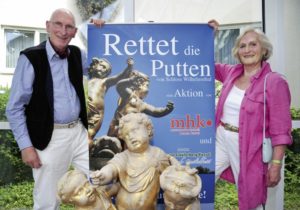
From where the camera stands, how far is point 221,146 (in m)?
2.57

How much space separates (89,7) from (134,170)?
140 cm

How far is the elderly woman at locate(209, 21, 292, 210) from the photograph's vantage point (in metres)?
2.39

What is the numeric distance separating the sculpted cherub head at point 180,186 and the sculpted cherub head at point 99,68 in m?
0.65

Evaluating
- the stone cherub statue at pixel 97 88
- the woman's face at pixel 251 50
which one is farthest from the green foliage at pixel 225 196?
the stone cherub statue at pixel 97 88

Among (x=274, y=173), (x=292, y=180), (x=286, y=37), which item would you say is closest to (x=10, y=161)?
(x=274, y=173)

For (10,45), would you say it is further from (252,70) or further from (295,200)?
(295,200)

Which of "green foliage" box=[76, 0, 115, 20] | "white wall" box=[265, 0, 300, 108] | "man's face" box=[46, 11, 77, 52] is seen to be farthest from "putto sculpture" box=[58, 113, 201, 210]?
"white wall" box=[265, 0, 300, 108]

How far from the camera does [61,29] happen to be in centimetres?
249

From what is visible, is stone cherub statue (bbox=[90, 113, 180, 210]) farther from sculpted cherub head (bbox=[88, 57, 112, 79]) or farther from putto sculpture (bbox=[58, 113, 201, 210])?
sculpted cherub head (bbox=[88, 57, 112, 79])

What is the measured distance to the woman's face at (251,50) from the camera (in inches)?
97.3

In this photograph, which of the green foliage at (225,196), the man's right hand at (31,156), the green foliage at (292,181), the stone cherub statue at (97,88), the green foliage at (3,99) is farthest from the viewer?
the green foliage at (292,181)

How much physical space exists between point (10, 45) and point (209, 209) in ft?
6.24

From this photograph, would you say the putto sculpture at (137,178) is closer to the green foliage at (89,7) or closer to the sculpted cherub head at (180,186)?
the sculpted cherub head at (180,186)

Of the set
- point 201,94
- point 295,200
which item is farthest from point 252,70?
point 295,200
